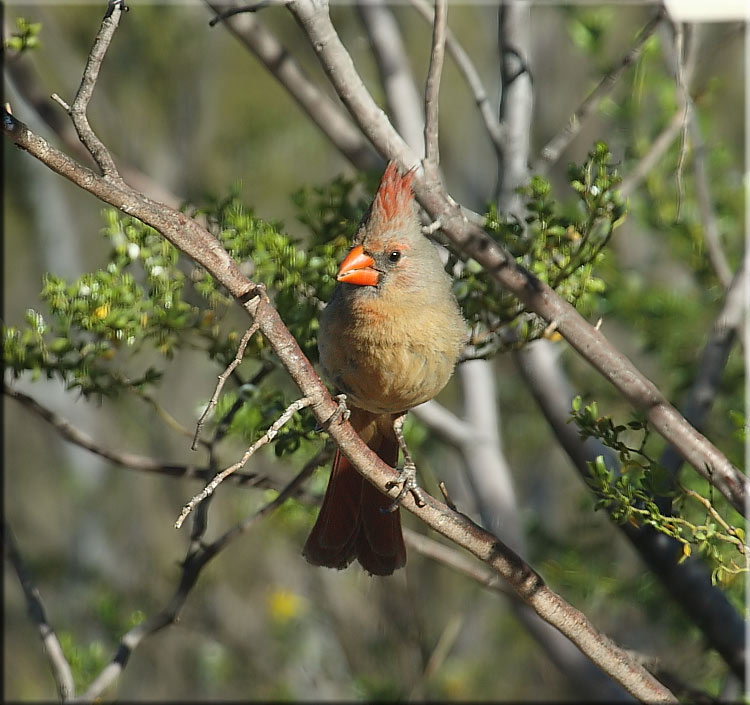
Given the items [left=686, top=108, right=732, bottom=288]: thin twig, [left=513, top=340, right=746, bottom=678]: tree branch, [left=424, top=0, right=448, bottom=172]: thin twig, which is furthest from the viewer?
[left=686, top=108, right=732, bottom=288]: thin twig

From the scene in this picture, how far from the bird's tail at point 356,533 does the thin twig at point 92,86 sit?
90 cm

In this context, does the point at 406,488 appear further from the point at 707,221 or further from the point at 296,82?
the point at 707,221

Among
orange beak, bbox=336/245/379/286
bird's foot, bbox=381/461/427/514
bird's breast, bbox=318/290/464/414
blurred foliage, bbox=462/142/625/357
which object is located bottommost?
bird's foot, bbox=381/461/427/514

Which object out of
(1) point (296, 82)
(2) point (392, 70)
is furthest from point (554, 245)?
(2) point (392, 70)

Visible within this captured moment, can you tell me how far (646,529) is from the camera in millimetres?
2414

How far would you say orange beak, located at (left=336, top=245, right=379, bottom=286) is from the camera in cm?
200

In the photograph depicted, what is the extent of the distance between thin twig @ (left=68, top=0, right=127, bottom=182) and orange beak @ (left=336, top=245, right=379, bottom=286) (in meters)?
0.63

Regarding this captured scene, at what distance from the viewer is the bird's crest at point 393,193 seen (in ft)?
6.23

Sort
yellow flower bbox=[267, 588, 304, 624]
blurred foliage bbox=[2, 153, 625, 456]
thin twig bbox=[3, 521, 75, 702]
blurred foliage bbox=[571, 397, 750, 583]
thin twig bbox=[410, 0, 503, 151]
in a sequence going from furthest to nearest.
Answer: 1. yellow flower bbox=[267, 588, 304, 624]
2. thin twig bbox=[410, 0, 503, 151]
3. thin twig bbox=[3, 521, 75, 702]
4. blurred foliage bbox=[2, 153, 625, 456]
5. blurred foliage bbox=[571, 397, 750, 583]

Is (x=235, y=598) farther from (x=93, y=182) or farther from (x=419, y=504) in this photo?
(x=93, y=182)

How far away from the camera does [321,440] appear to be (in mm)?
2176

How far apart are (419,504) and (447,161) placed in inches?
193

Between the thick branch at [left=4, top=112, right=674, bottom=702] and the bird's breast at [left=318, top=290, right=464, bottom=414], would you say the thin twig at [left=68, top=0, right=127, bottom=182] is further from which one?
the bird's breast at [left=318, top=290, right=464, bottom=414]

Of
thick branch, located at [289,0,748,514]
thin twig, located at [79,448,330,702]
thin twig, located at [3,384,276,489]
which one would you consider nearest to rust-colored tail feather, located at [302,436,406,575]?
thin twig, located at [79,448,330,702]
